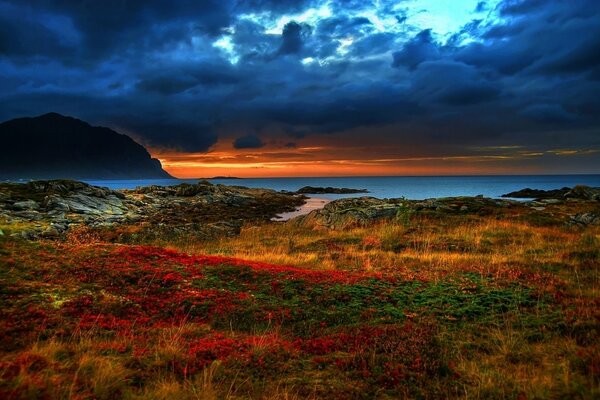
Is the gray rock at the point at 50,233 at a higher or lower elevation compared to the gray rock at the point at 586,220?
lower

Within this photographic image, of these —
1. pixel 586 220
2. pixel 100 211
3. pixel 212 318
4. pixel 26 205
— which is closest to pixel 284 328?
pixel 212 318

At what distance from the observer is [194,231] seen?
3234 centimetres

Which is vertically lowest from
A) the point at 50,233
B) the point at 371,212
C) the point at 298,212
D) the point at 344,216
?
the point at 298,212

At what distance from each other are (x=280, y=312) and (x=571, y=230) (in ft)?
89.6

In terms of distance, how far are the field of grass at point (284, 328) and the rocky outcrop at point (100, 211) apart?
19.7 m

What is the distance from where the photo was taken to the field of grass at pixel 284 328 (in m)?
5.45

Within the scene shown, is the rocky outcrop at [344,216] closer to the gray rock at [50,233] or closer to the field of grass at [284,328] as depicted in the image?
the field of grass at [284,328]

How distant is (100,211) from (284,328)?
43647mm

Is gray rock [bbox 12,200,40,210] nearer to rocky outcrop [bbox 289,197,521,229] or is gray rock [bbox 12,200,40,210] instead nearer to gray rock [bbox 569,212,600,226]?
rocky outcrop [bbox 289,197,521,229]

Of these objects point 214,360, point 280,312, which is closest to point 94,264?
point 280,312

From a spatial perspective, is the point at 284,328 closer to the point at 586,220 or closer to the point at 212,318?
the point at 212,318

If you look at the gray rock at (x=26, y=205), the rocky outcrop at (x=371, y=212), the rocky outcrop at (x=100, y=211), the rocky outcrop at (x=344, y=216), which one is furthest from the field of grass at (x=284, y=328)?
the gray rock at (x=26, y=205)

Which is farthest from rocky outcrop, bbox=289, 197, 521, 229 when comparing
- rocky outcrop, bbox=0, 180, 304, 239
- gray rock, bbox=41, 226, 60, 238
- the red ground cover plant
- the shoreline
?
gray rock, bbox=41, 226, 60, 238

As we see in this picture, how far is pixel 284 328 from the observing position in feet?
27.6
